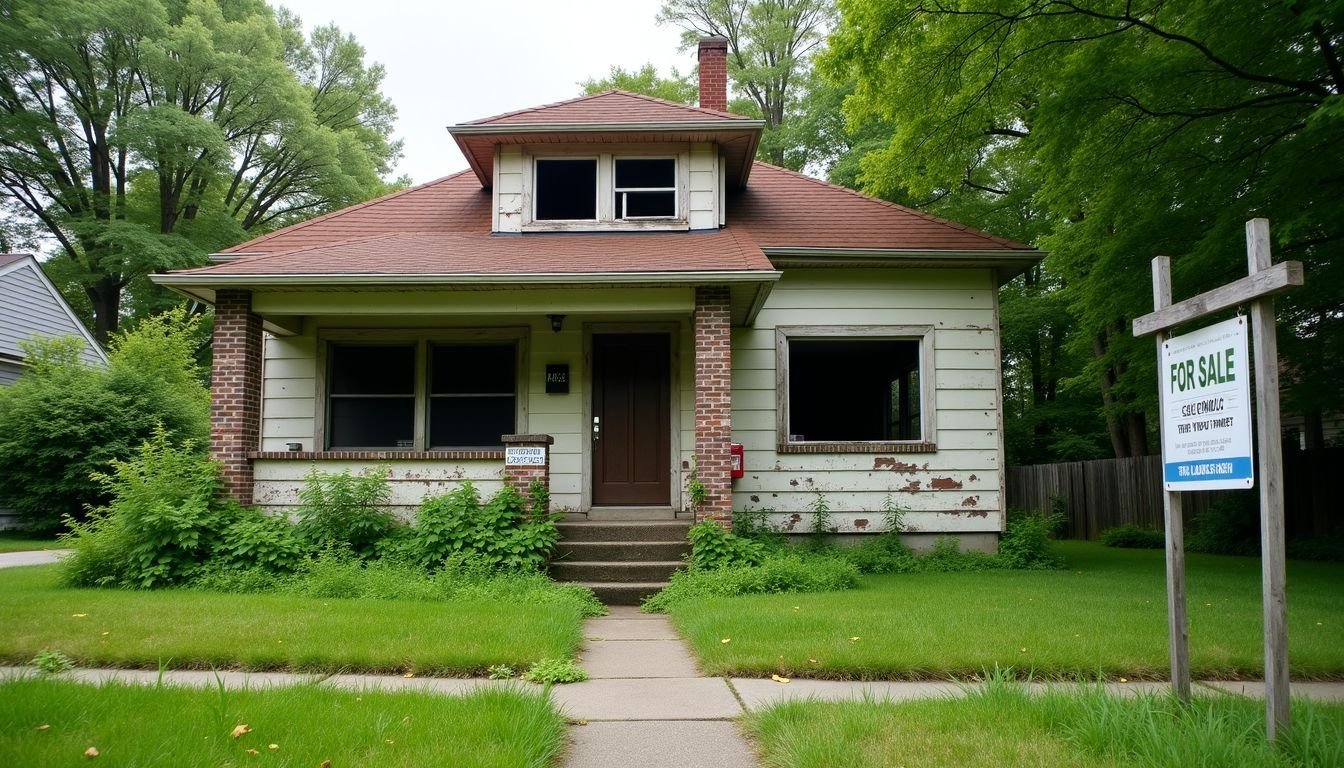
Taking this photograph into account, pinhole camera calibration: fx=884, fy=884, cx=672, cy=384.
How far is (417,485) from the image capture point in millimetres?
9758

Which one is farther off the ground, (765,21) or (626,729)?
(765,21)

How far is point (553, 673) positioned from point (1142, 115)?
361 inches

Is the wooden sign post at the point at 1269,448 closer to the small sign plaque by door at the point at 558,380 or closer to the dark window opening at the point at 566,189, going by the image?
the small sign plaque by door at the point at 558,380

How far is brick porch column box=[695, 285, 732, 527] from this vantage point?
928 cm

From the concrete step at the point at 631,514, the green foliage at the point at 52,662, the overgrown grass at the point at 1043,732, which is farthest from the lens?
the concrete step at the point at 631,514

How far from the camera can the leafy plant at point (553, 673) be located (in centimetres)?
500

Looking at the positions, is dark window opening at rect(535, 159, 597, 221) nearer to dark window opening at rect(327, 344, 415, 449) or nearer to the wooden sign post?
dark window opening at rect(327, 344, 415, 449)

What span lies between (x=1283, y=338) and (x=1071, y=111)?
5.58 meters

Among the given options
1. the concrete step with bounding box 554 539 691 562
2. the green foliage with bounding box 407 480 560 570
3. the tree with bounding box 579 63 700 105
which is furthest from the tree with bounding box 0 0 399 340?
the concrete step with bounding box 554 539 691 562

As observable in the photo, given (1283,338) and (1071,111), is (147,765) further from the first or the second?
(1283,338)

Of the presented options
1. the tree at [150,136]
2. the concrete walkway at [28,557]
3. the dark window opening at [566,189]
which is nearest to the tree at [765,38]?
the tree at [150,136]

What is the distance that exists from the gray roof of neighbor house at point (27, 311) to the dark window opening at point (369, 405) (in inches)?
450

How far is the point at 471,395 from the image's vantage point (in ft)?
36.6

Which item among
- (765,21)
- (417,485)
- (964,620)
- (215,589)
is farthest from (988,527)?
(765,21)
